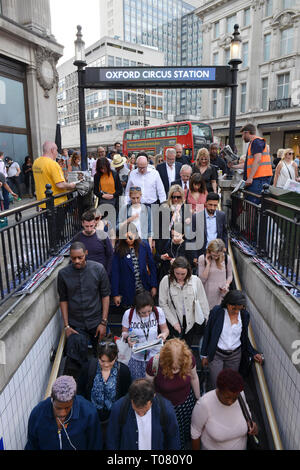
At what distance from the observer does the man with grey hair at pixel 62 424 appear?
2.70 m

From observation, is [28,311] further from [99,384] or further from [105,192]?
[105,192]

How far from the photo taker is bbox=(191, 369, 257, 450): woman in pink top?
9.32ft

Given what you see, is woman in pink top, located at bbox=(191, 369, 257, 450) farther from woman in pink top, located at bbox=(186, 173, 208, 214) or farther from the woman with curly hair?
woman in pink top, located at bbox=(186, 173, 208, 214)

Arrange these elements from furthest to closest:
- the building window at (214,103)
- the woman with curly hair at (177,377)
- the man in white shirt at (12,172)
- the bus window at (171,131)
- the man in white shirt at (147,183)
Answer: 1. the building window at (214,103)
2. the bus window at (171,131)
3. the man in white shirt at (12,172)
4. the man in white shirt at (147,183)
5. the woman with curly hair at (177,377)

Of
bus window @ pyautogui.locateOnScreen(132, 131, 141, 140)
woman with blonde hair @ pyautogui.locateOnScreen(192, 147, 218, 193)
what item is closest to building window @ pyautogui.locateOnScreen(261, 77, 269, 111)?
bus window @ pyautogui.locateOnScreen(132, 131, 141, 140)

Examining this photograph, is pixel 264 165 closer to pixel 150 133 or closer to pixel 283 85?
pixel 150 133

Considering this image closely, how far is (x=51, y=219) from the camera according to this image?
196 inches

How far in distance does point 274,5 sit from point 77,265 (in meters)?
36.7

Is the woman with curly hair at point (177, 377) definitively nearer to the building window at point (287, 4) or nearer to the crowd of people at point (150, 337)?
the crowd of people at point (150, 337)

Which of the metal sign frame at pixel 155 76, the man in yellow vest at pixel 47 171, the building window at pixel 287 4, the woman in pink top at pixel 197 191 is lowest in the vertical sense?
the woman in pink top at pixel 197 191

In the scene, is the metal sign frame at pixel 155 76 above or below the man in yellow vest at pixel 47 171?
above

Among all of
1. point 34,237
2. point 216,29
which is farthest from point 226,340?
point 216,29

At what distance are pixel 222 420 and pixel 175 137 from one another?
1976 centimetres

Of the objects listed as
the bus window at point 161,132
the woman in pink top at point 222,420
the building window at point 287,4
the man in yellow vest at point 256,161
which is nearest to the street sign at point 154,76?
the man in yellow vest at point 256,161
